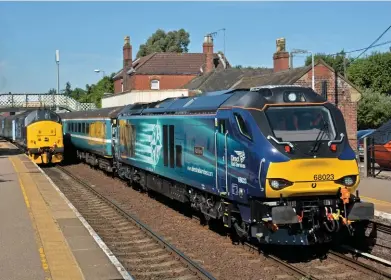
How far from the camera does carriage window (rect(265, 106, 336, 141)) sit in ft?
30.6

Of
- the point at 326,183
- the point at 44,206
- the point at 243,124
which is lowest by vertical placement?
the point at 44,206

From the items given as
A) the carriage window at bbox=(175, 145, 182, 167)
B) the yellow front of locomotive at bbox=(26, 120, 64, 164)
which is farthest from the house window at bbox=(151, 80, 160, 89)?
the carriage window at bbox=(175, 145, 182, 167)

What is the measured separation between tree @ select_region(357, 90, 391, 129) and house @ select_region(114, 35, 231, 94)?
15.5 m

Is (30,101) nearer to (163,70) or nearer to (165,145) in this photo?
(163,70)

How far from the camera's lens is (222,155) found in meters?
10.4

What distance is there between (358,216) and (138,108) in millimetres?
10553

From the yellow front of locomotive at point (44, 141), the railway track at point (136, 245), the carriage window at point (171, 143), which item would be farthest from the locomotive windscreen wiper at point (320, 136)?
the yellow front of locomotive at point (44, 141)

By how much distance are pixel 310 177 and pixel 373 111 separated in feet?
113

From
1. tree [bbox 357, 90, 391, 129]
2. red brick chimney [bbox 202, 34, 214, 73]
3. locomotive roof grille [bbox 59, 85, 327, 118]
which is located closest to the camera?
locomotive roof grille [bbox 59, 85, 327, 118]

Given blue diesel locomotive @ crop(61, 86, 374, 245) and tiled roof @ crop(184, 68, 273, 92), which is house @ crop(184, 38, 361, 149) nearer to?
tiled roof @ crop(184, 68, 273, 92)

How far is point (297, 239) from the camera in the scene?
9.11m

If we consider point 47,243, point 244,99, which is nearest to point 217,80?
point 244,99

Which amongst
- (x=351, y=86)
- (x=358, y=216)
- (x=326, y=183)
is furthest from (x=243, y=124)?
(x=351, y=86)

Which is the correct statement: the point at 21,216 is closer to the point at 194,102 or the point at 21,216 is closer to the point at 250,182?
the point at 194,102
